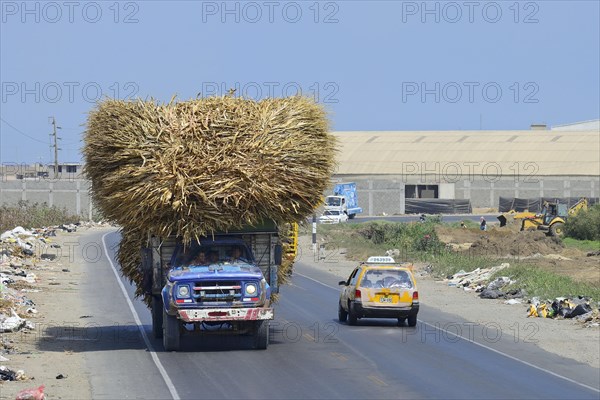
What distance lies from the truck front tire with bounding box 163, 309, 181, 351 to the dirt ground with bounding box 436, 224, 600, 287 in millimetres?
25150

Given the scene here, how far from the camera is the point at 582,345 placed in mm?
24844

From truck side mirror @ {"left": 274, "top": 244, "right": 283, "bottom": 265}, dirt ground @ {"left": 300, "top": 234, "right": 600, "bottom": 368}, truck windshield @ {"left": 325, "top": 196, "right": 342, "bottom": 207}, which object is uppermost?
truck windshield @ {"left": 325, "top": 196, "right": 342, "bottom": 207}

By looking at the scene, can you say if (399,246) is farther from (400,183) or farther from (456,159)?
(456,159)

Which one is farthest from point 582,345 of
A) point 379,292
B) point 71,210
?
point 71,210

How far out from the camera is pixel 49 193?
103125 millimetres

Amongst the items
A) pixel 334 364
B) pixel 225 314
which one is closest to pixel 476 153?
pixel 225 314

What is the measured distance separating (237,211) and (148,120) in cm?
247

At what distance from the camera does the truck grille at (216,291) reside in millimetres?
21859

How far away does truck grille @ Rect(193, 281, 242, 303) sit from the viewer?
2186 centimetres

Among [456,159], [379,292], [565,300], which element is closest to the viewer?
[379,292]

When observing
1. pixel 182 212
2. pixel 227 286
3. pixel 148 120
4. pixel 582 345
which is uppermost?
pixel 148 120

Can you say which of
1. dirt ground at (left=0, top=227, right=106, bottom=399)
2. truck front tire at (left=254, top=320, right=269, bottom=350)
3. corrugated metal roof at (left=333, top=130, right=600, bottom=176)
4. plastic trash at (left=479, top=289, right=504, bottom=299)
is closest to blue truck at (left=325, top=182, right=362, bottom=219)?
corrugated metal roof at (left=333, top=130, right=600, bottom=176)

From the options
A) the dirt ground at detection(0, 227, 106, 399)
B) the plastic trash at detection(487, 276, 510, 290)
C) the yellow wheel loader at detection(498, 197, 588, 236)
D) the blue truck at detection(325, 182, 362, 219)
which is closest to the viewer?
the dirt ground at detection(0, 227, 106, 399)

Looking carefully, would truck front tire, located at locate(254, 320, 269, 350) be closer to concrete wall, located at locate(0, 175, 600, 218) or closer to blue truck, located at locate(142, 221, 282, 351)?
blue truck, located at locate(142, 221, 282, 351)
